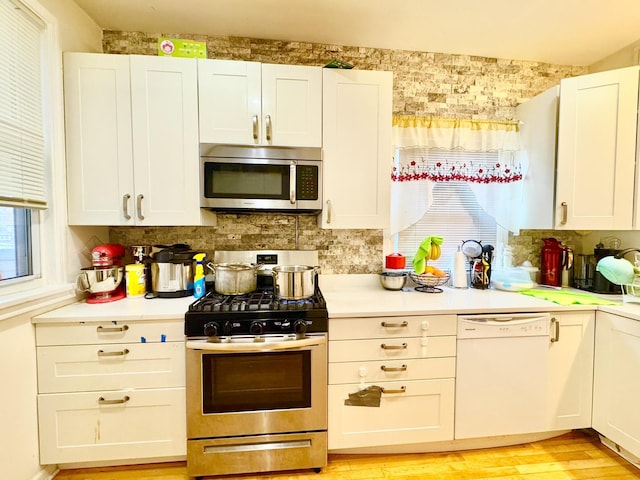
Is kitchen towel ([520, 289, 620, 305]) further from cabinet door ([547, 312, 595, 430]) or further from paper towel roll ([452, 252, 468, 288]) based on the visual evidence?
paper towel roll ([452, 252, 468, 288])

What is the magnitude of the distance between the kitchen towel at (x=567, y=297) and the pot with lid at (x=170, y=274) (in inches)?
88.8

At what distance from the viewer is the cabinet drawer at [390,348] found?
1.63 metres

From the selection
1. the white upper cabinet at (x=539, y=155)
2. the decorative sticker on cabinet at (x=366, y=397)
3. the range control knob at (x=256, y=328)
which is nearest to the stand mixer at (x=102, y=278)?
the range control knob at (x=256, y=328)

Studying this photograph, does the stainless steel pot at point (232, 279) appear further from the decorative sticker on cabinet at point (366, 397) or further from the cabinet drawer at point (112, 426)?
the decorative sticker on cabinet at point (366, 397)

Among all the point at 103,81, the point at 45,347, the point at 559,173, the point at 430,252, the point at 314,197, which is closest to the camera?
the point at 45,347

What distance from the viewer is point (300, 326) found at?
5.07ft

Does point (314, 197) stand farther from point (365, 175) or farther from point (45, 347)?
point (45, 347)

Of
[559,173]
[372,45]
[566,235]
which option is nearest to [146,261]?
[372,45]

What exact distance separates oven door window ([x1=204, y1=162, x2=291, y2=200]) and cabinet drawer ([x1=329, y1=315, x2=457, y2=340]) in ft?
2.74

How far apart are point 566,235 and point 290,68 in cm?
254

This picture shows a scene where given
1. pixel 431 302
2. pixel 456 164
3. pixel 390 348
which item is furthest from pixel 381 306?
pixel 456 164

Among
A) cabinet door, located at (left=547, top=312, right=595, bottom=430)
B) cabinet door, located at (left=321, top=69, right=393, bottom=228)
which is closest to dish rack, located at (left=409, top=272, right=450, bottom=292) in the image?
cabinet door, located at (left=321, top=69, right=393, bottom=228)

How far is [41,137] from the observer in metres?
1.64

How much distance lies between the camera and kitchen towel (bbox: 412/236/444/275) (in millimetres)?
2198
